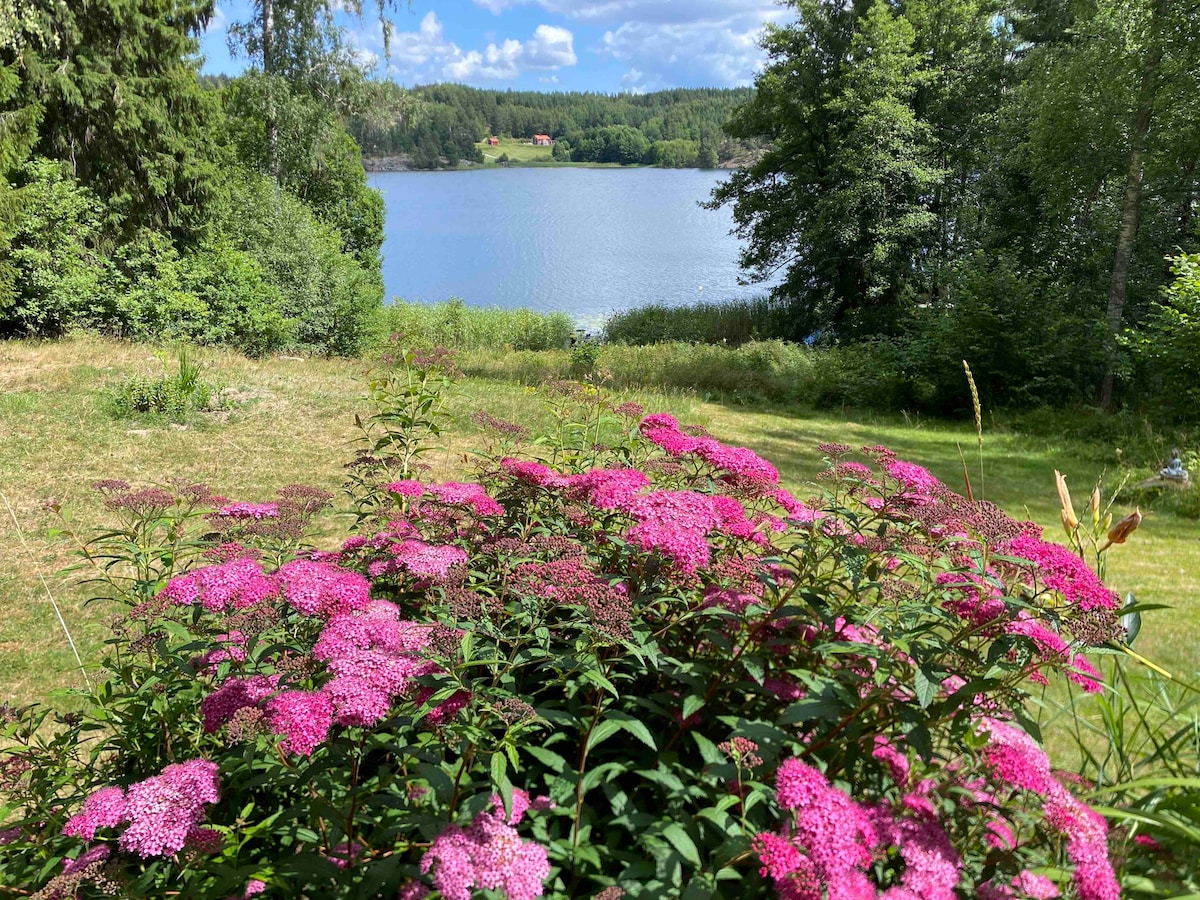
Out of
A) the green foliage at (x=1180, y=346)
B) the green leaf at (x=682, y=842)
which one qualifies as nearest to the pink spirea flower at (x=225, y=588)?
the green leaf at (x=682, y=842)

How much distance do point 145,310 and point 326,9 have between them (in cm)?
913

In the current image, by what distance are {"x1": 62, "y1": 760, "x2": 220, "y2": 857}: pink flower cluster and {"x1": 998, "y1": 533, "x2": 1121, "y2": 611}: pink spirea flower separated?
157 cm

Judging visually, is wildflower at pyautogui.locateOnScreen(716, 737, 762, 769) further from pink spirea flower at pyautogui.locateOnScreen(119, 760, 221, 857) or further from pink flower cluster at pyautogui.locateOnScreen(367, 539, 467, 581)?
pink spirea flower at pyautogui.locateOnScreen(119, 760, 221, 857)

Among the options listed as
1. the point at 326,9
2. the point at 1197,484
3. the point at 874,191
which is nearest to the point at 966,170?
the point at 874,191

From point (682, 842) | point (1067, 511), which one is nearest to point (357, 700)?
point (682, 842)

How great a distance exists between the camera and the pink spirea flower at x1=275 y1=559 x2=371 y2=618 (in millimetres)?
1492

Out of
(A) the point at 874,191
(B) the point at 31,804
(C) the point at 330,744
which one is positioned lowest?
(B) the point at 31,804

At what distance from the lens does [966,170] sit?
696 inches

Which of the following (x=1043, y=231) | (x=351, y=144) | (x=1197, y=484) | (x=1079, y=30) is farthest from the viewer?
(x=351, y=144)

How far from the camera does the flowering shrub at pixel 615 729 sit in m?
1.21

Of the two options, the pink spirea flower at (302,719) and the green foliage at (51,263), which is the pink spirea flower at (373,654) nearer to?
the pink spirea flower at (302,719)

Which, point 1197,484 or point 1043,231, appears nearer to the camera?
point 1197,484

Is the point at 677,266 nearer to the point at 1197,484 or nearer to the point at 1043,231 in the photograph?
the point at 1043,231

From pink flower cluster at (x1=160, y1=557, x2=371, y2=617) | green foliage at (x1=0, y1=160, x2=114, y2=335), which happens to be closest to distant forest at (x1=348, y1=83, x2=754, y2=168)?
green foliage at (x1=0, y1=160, x2=114, y2=335)
